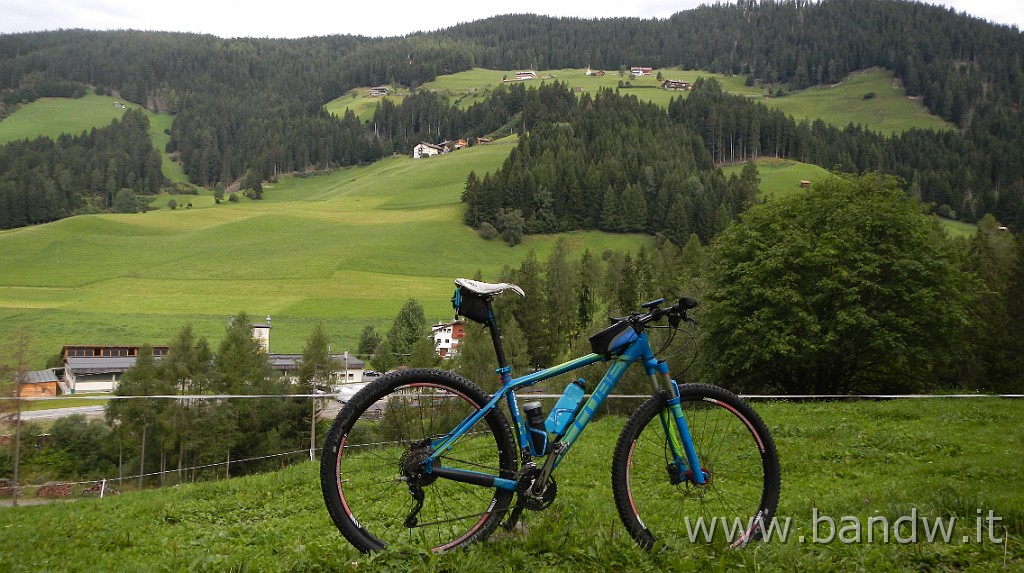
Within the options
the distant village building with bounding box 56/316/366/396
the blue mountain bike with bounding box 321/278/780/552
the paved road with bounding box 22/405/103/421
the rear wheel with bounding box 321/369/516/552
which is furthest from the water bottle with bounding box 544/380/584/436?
the distant village building with bounding box 56/316/366/396

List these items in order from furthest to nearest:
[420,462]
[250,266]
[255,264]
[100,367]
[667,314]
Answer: [255,264] < [250,266] < [100,367] < [667,314] < [420,462]

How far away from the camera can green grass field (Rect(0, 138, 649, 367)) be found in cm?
6988

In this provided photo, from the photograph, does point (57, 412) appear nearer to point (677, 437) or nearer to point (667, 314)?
point (677, 437)

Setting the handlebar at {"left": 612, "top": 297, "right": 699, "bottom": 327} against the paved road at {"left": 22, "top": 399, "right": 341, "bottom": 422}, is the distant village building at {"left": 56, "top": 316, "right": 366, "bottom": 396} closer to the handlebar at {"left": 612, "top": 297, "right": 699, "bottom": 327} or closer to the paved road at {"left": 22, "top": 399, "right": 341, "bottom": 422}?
the paved road at {"left": 22, "top": 399, "right": 341, "bottom": 422}

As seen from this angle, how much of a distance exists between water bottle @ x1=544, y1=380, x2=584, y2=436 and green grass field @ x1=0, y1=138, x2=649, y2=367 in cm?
5968

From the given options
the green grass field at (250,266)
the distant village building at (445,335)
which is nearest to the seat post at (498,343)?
the green grass field at (250,266)

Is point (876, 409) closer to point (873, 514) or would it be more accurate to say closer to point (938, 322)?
point (873, 514)

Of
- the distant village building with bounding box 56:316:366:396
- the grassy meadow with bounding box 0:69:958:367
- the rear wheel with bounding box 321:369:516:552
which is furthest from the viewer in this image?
the grassy meadow with bounding box 0:69:958:367

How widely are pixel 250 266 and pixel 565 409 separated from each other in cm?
9850

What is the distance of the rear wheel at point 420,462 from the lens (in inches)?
179

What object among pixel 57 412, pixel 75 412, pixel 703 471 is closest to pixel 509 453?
pixel 703 471

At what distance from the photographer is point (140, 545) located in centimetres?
634

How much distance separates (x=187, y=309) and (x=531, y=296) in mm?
37855

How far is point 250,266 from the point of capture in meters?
96.0
